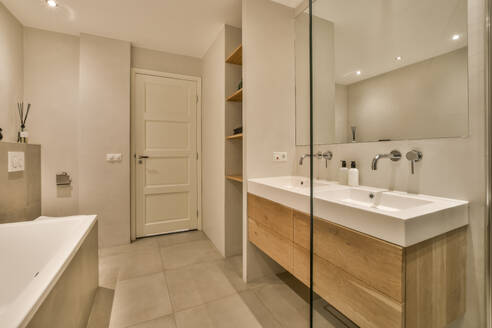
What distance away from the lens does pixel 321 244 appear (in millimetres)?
1097

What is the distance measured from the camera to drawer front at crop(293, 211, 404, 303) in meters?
0.79

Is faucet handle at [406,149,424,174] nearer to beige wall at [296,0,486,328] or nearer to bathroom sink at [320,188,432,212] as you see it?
beige wall at [296,0,486,328]

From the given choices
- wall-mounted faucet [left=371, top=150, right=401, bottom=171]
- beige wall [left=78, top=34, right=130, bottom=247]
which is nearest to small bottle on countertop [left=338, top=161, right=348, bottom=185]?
wall-mounted faucet [left=371, top=150, right=401, bottom=171]

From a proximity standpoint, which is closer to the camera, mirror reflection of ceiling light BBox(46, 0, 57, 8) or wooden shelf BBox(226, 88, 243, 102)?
mirror reflection of ceiling light BBox(46, 0, 57, 8)

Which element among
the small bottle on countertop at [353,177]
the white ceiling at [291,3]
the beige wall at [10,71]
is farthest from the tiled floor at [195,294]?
the white ceiling at [291,3]

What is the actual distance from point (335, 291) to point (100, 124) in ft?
9.11

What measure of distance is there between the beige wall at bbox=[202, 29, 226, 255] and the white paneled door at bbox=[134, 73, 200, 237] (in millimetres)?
201

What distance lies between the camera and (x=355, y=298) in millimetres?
943

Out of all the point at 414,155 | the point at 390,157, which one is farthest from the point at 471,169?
the point at 390,157

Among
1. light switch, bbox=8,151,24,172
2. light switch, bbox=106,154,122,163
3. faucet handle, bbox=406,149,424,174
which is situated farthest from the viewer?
light switch, bbox=106,154,122,163

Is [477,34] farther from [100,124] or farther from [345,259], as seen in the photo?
[100,124]

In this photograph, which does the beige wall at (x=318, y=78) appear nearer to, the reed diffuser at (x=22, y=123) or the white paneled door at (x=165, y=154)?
the white paneled door at (x=165, y=154)

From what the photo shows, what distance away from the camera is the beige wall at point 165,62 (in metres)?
2.80

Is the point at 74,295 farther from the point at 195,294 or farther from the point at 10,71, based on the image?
the point at 10,71
